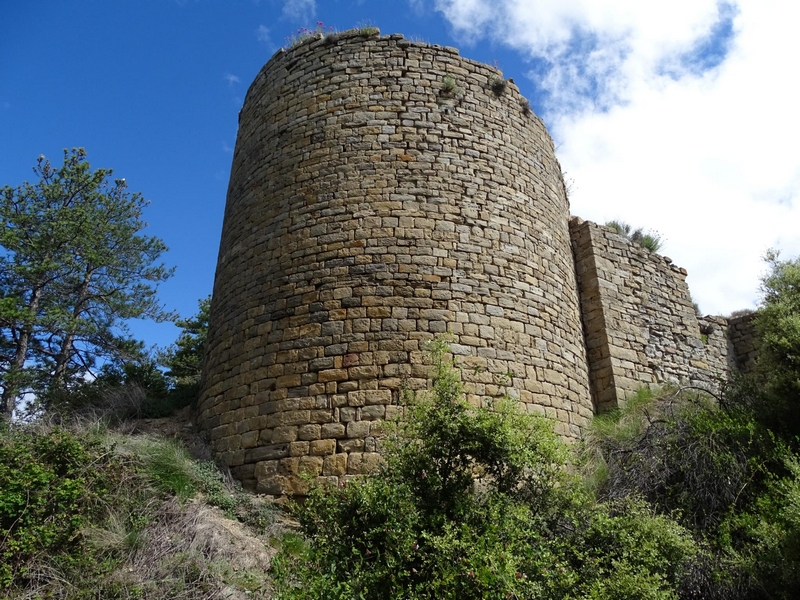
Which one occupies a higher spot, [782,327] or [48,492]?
[782,327]

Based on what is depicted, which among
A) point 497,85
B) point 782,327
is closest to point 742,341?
point 782,327

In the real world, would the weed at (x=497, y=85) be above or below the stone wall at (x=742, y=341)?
above

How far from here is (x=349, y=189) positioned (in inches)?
288

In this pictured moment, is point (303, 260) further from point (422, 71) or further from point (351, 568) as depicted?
point (351, 568)

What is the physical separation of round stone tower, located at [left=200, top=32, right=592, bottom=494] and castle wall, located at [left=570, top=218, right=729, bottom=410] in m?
0.64

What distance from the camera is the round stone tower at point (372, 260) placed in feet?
20.7

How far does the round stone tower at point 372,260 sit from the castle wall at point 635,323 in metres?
0.64

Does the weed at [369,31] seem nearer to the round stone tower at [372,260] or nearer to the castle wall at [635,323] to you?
the round stone tower at [372,260]

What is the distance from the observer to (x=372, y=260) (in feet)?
22.5

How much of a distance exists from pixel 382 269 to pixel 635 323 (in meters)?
4.90

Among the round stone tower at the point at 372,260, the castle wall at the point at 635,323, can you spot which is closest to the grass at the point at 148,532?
the round stone tower at the point at 372,260

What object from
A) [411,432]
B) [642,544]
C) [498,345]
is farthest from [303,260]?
[642,544]

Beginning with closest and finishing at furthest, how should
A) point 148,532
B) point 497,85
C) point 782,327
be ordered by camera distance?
1. point 148,532
2. point 782,327
3. point 497,85

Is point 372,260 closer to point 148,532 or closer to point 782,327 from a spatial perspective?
point 148,532
